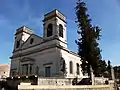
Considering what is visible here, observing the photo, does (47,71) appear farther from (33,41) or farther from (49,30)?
(49,30)

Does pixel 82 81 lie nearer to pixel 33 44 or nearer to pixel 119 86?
pixel 119 86

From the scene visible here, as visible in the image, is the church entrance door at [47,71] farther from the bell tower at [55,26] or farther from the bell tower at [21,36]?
the bell tower at [21,36]

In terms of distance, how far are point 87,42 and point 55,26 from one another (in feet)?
24.0

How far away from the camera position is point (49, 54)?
87.8ft

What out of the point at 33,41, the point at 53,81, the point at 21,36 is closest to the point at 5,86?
the point at 53,81

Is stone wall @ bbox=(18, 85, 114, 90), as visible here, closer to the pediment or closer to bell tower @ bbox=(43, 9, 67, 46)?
bell tower @ bbox=(43, 9, 67, 46)

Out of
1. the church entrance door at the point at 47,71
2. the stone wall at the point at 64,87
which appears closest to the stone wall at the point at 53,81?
the stone wall at the point at 64,87

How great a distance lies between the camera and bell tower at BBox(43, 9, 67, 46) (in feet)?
91.8

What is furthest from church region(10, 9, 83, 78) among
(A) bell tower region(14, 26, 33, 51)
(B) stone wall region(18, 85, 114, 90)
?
(B) stone wall region(18, 85, 114, 90)

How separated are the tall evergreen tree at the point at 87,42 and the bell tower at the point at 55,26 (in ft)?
14.3

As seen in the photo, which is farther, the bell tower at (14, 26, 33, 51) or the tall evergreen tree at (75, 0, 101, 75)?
the bell tower at (14, 26, 33, 51)

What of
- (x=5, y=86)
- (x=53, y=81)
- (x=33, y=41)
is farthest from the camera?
(x=33, y=41)

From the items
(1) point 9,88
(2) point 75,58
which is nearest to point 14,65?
(2) point 75,58

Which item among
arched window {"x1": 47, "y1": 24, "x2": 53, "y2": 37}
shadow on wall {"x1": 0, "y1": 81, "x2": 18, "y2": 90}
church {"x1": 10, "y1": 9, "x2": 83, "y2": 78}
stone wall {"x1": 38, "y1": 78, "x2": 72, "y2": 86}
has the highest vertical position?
arched window {"x1": 47, "y1": 24, "x2": 53, "y2": 37}
